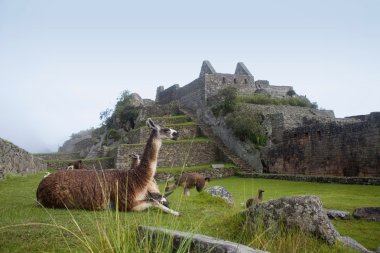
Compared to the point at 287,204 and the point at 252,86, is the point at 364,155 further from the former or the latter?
the point at 252,86

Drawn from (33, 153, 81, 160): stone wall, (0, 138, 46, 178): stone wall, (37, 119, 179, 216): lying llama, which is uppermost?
(33, 153, 81, 160): stone wall

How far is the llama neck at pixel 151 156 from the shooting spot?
6699mm

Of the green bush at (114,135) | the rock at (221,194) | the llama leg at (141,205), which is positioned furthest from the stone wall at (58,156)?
the llama leg at (141,205)

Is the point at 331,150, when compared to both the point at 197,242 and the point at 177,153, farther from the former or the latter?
the point at 197,242

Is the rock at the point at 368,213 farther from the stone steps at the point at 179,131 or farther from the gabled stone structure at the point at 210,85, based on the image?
the gabled stone structure at the point at 210,85

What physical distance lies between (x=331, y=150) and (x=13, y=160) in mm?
16525

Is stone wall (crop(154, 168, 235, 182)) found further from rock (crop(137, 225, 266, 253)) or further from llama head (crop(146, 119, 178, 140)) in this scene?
rock (crop(137, 225, 266, 253))

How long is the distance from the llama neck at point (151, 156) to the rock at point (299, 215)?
7.53 feet

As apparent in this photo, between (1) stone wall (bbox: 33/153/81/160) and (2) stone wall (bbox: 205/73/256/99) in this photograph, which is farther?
(1) stone wall (bbox: 33/153/81/160)

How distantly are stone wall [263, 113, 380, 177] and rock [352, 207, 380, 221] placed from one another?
10.3m

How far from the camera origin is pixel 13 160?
16.2m

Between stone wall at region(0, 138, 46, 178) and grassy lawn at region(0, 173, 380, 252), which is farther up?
stone wall at region(0, 138, 46, 178)

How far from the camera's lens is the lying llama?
20.0 ft

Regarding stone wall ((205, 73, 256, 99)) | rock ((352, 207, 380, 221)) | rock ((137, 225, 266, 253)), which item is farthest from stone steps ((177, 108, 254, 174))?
rock ((137, 225, 266, 253))
